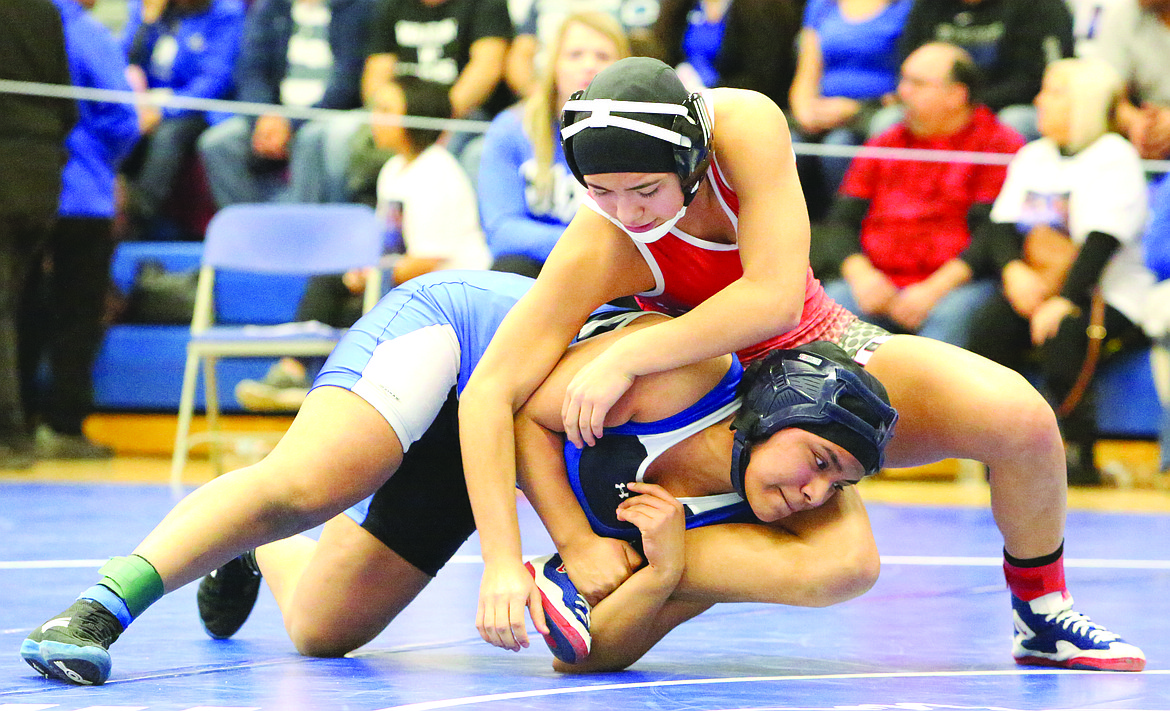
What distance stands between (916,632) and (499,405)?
3.59ft

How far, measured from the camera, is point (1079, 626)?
8.60 feet

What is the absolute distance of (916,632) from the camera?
2.96m

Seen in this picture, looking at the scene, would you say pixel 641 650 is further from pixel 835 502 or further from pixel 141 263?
pixel 141 263

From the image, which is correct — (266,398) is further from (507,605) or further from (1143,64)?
(507,605)

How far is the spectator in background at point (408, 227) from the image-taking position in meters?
6.70

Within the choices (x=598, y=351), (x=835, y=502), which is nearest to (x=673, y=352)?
(x=598, y=351)

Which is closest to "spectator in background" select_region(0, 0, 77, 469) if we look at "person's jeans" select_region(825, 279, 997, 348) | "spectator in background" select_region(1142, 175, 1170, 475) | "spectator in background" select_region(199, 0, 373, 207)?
"spectator in background" select_region(199, 0, 373, 207)

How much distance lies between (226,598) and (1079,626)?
5.33 feet

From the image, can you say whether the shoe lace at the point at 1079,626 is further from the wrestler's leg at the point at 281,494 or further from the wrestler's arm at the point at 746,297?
the wrestler's leg at the point at 281,494

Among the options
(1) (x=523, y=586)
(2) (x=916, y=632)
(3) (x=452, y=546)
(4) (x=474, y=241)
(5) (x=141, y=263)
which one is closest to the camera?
(1) (x=523, y=586)

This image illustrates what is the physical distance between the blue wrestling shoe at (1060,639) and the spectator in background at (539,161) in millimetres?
2538

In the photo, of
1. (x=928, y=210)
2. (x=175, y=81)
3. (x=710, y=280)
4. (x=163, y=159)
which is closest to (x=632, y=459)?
(x=710, y=280)

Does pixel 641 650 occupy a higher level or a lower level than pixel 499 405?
lower

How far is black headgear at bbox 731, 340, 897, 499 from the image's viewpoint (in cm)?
228
